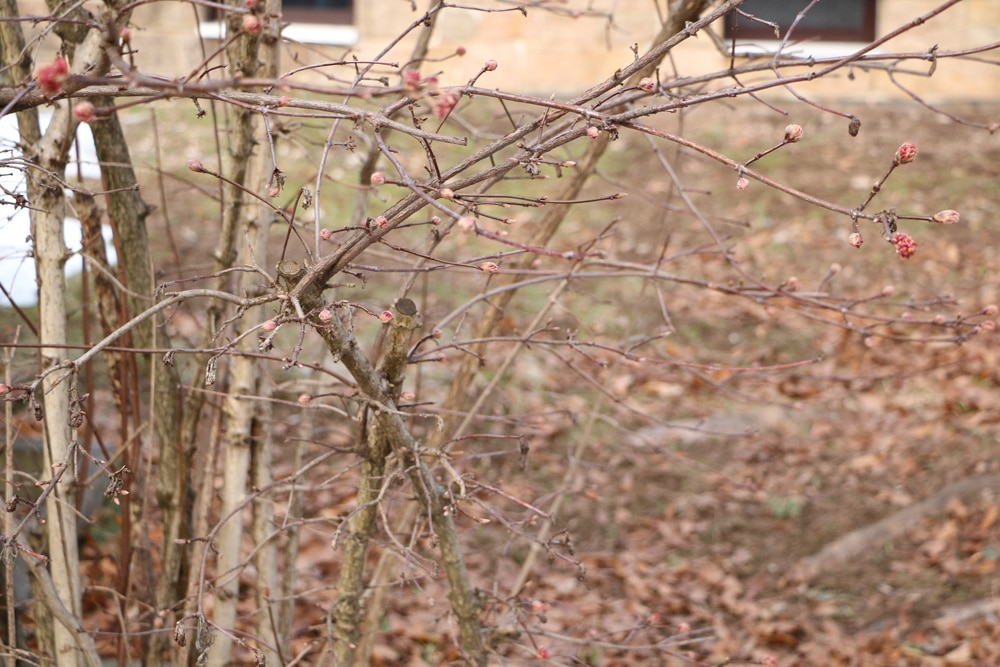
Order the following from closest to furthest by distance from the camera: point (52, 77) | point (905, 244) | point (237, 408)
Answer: point (52, 77) < point (905, 244) < point (237, 408)

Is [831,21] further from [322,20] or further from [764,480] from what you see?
[764,480]

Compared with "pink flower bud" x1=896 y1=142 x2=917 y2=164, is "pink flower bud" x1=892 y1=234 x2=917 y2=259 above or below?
below

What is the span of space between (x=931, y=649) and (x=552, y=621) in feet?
4.85

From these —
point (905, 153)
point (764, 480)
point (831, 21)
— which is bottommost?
point (764, 480)

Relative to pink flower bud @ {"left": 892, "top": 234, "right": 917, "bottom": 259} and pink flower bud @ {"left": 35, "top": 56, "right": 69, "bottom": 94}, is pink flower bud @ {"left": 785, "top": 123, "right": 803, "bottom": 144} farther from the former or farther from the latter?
pink flower bud @ {"left": 35, "top": 56, "right": 69, "bottom": 94}

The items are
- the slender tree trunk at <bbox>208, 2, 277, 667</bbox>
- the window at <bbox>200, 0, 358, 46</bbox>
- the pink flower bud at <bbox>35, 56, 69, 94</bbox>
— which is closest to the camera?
the pink flower bud at <bbox>35, 56, 69, 94</bbox>

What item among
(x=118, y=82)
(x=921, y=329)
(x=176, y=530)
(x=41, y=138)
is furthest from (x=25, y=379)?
(x=921, y=329)

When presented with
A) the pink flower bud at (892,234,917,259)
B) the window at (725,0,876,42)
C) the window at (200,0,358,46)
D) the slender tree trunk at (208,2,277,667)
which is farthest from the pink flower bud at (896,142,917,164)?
the window at (200,0,358,46)

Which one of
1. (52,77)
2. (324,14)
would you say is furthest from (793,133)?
(324,14)

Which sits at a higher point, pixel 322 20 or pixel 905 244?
pixel 322 20

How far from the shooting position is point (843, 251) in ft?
22.9

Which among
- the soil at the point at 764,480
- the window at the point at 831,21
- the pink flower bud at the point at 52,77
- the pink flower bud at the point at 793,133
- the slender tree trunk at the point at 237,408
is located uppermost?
the window at the point at 831,21

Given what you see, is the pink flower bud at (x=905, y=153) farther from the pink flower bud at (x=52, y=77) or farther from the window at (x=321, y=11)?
the window at (x=321, y=11)

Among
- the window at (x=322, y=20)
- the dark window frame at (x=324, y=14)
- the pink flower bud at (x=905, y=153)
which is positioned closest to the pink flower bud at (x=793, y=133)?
the pink flower bud at (x=905, y=153)
